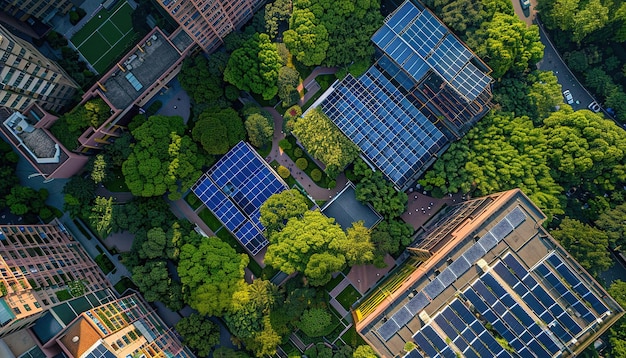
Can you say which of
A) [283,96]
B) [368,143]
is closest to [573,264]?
[368,143]

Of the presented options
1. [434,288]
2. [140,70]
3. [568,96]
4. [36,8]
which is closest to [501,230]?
[434,288]

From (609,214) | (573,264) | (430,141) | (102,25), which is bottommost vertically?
(609,214)

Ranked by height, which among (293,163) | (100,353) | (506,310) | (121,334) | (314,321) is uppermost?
(293,163)

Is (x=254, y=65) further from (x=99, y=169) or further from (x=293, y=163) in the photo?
(x=99, y=169)

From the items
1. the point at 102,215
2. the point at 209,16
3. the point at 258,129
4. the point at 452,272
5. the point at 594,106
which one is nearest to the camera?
the point at 452,272

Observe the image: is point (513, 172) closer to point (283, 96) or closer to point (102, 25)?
point (283, 96)

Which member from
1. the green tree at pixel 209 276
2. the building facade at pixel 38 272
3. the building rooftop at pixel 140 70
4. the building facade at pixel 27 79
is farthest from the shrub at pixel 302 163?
the building facade at pixel 27 79

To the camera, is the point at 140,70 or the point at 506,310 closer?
the point at 506,310
